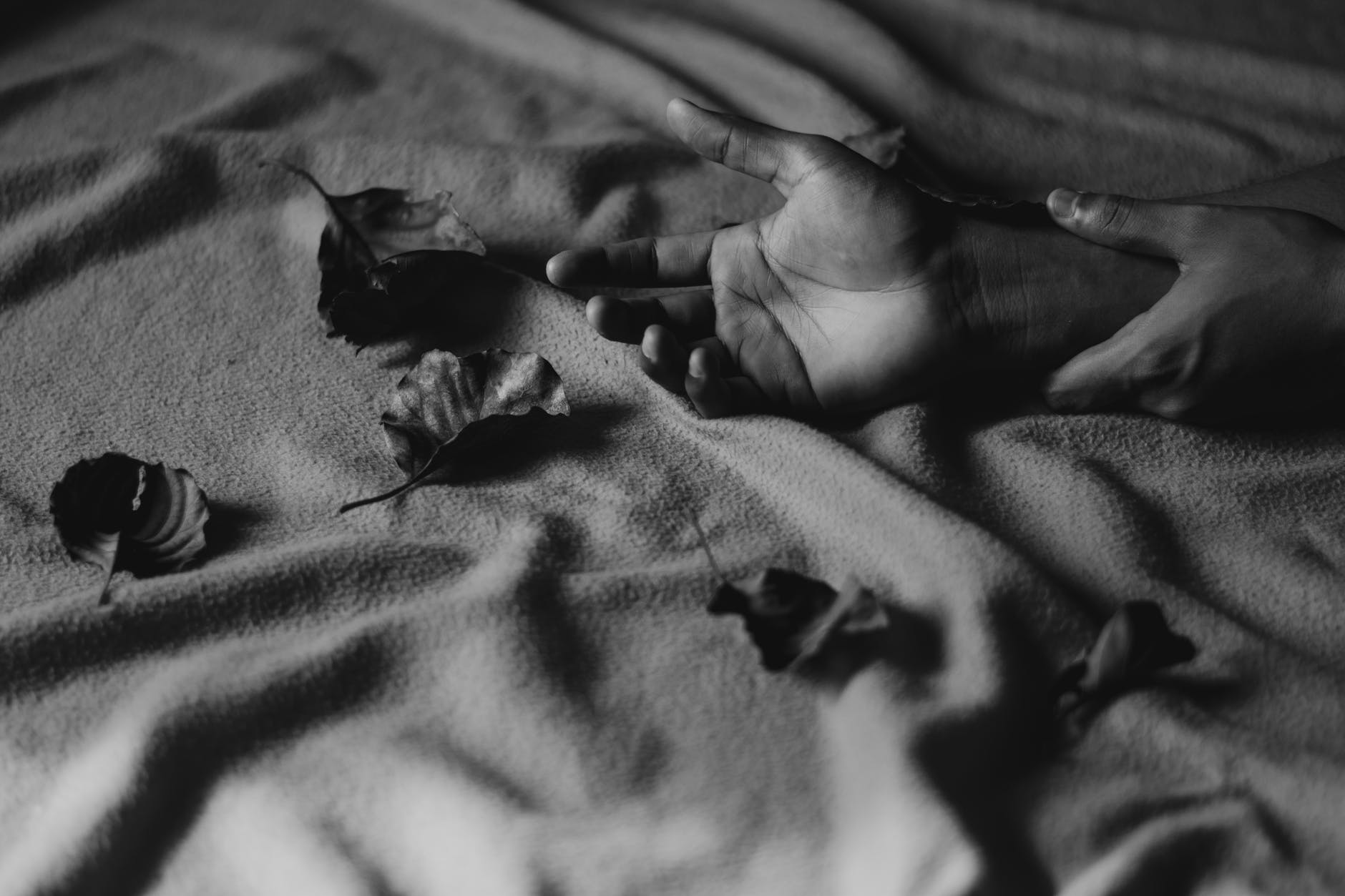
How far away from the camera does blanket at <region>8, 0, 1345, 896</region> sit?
1.65 ft

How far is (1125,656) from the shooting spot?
0.53m

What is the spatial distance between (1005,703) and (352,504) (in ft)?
1.16

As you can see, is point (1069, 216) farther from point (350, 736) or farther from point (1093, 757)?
point (350, 736)

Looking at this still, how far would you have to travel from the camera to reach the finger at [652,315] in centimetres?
73

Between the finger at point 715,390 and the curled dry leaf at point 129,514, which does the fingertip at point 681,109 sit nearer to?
the finger at point 715,390

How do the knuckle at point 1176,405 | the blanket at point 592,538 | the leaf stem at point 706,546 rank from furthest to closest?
the knuckle at point 1176,405
the leaf stem at point 706,546
the blanket at point 592,538

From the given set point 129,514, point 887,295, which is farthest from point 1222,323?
point 129,514

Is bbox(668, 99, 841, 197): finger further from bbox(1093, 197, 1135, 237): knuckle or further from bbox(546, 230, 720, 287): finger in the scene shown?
bbox(1093, 197, 1135, 237): knuckle

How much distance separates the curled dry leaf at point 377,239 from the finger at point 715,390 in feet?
0.64

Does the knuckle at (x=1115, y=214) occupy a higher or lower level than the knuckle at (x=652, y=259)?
higher

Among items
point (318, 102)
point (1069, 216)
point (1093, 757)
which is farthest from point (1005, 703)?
point (318, 102)

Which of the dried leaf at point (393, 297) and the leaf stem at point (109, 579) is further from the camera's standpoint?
the dried leaf at point (393, 297)

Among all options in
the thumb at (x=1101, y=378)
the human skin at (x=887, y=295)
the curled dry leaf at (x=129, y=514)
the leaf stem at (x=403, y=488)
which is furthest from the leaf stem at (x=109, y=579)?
the thumb at (x=1101, y=378)

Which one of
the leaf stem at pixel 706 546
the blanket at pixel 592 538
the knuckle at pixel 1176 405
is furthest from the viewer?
the knuckle at pixel 1176 405
